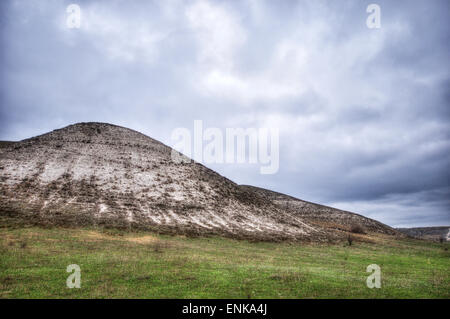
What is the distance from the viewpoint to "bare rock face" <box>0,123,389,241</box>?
155 feet

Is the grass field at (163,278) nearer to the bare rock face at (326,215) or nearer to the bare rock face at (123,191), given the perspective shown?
the bare rock face at (123,191)

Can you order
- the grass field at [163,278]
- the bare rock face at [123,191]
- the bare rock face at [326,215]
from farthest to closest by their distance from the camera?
the bare rock face at [326,215] < the bare rock face at [123,191] < the grass field at [163,278]

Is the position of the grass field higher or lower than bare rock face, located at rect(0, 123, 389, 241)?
lower

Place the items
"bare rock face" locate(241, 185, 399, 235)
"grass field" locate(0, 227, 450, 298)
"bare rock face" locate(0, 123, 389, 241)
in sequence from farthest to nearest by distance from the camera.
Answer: "bare rock face" locate(241, 185, 399, 235) < "bare rock face" locate(0, 123, 389, 241) < "grass field" locate(0, 227, 450, 298)

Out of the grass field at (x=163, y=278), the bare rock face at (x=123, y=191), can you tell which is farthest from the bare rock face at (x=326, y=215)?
the grass field at (x=163, y=278)

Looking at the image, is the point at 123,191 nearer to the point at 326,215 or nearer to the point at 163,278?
the point at 163,278

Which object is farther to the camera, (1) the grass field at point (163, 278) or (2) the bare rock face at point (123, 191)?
(2) the bare rock face at point (123, 191)

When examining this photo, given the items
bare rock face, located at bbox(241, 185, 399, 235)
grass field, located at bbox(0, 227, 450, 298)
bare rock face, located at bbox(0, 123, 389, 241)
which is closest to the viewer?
grass field, located at bbox(0, 227, 450, 298)

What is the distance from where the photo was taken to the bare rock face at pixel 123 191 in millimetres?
47094

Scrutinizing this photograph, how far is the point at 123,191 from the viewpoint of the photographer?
60.2 meters

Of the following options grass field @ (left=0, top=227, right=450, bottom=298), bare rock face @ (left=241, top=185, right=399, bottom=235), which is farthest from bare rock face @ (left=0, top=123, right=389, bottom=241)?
bare rock face @ (left=241, top=185, right=399, bottom=235)

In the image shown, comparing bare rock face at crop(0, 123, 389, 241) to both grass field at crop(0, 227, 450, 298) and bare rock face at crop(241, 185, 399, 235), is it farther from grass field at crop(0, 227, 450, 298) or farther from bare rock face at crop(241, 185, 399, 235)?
bare rock face at crop(241, 185, 399, 235)

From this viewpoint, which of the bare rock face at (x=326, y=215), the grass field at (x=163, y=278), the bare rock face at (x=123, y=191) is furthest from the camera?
the bare rock face at (x=326, y=215)
